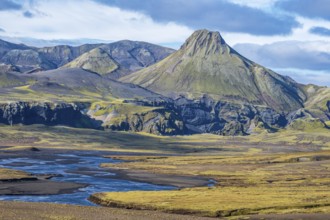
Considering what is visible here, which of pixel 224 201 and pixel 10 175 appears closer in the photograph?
pixel 224 201

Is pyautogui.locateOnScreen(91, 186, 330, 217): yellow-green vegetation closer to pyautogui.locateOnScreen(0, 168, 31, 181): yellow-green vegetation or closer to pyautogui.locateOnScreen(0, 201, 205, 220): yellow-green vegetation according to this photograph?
pyautogui.locateOnScreen(0, 201, 205, 220): yellow-green vegetation

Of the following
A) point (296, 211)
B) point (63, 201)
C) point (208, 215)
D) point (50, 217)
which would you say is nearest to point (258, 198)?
point (296, 211)

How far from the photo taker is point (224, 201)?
10850 cm

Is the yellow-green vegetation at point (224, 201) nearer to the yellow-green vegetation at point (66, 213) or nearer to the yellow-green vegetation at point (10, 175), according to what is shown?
the yellow-green vegetation at point (66, 213)

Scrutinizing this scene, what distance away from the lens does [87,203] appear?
4409 inches

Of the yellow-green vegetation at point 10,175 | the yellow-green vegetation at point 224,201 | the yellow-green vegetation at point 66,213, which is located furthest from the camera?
the yellow-green vegetation at point 10,175

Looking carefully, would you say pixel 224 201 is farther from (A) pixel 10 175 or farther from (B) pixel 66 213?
(A) pixel 10 175

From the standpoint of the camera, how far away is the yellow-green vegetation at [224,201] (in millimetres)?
99625

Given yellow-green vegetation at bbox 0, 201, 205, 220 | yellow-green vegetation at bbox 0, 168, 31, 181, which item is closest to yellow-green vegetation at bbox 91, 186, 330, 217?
yellow-green vegetation at bbox 0, 201, 205, 220

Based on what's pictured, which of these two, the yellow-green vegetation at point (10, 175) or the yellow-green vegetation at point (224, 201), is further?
the yellow-green vegetation at point (10, 175)

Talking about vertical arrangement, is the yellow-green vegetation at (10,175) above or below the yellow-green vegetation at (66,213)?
below

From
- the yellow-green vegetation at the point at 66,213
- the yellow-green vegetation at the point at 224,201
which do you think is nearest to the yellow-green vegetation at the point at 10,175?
the yellow-green vegetation at the point at 224,201


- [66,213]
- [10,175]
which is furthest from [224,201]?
[10,175]

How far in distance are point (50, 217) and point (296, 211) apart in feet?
147
